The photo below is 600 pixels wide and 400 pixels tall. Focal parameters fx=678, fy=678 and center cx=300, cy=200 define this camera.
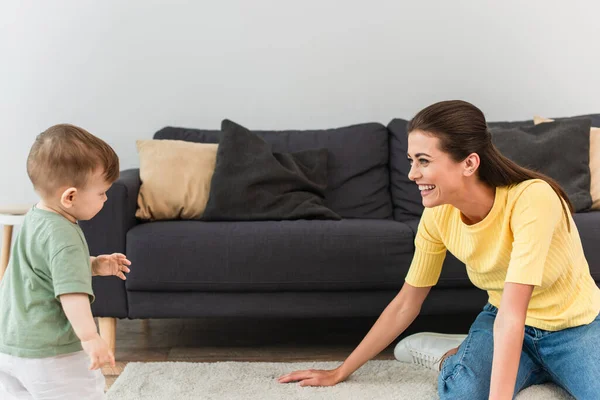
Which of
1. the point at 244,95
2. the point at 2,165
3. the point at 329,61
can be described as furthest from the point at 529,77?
the point at 2,165

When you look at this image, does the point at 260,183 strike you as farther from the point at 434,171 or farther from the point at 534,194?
the point at 534,194

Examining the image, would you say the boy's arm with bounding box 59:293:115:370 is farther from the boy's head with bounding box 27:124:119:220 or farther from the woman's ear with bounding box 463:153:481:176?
the woman's ear with bounding box 463:153:481:176

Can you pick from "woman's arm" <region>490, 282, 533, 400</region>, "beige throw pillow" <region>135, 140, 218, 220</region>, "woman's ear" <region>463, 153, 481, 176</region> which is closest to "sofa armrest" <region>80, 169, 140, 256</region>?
"beige throw pillow" <region>135, 140, 218, 220</region>

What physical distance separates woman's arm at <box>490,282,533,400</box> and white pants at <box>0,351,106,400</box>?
0.94m

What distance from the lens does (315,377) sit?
2.14 meters

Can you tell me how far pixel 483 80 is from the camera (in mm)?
3539

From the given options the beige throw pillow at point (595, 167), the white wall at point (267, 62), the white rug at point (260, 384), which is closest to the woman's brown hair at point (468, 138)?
the white rug at point (260, 384)

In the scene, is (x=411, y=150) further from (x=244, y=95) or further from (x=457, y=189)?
(x=244, y=95)

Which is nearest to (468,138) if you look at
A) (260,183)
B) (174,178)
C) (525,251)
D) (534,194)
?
(534,194)

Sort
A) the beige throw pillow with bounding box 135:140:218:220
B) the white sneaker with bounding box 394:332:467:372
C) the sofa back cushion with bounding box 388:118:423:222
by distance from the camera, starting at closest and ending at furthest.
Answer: the white sneaker with bounding box 394:332:467:372, the beige throw pillow with bounding box 135:140:218:220, the sofa back cushion with bounding box 388:118:423:222

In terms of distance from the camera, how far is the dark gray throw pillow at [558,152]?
2.88 metres

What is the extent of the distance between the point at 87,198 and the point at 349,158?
5.85 feet

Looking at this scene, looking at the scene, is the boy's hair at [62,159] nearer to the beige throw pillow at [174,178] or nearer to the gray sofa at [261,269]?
the gray sofa at [261,269]

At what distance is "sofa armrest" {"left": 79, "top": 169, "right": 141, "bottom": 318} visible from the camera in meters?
2.44
